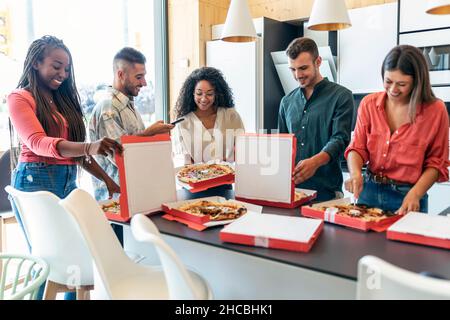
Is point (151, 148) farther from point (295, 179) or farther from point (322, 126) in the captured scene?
point (322, 126)

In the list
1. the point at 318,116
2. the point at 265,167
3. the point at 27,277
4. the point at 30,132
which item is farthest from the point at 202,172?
the point at 27,277

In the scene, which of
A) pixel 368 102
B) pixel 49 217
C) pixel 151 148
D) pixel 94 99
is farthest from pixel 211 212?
pixel 94 99

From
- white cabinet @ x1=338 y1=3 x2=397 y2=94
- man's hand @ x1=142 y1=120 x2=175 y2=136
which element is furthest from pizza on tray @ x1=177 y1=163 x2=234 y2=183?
white cabinet @ x1=338 y1=3 x2=397 y2=94

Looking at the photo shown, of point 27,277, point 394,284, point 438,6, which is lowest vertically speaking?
point 27,277

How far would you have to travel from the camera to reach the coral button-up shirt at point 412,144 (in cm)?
160

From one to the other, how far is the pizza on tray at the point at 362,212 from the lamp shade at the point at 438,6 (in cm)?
81

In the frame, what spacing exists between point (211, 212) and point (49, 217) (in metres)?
0.55

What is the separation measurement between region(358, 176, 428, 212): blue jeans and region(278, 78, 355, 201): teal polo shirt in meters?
0.22

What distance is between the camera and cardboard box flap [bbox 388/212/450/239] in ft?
3.69

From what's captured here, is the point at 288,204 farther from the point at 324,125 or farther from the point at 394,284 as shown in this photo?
the point at 394,284

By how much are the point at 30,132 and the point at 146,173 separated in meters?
0.53

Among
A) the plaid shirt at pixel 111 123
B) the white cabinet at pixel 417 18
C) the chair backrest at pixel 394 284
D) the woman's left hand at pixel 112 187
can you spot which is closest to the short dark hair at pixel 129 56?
the plaid shirt at pixel 111 123

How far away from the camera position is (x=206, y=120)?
93.5 inches

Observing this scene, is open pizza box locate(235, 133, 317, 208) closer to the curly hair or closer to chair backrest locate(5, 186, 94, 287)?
chair backrest locate(5, 186, 94, 287)
